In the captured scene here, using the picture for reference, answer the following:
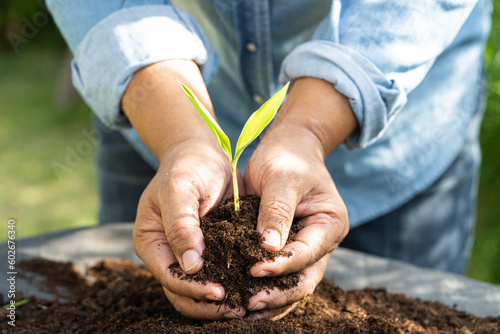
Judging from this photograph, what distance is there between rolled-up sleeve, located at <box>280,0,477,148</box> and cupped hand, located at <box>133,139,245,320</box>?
0.31m

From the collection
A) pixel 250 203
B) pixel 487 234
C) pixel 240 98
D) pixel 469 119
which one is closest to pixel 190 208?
pixel 250 203

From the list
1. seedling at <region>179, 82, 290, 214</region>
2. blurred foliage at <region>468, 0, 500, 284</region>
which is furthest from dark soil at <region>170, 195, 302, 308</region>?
blurred foliage at <region>468, 0, 500, 284</region>

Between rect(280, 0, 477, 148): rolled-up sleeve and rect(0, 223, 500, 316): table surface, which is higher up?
rect(280, 0, 477, 148): rolled-up sleeve

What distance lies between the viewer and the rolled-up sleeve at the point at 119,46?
1159 millimetres

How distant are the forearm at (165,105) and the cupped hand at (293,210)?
0.57 feet

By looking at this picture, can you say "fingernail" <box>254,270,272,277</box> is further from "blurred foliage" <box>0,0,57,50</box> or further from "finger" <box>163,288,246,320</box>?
"blurred foliage" <box>0,0,57,50</box>

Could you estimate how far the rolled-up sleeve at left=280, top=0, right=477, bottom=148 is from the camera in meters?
1.05

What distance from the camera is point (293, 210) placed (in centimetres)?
90

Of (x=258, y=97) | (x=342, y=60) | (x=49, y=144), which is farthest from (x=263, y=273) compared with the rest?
(x=49, y=144)

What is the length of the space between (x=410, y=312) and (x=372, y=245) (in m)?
0.54

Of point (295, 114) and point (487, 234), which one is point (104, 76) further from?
point (487, 234)

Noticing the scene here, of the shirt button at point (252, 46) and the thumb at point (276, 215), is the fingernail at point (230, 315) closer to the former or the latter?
the thumb at point (276, 215)

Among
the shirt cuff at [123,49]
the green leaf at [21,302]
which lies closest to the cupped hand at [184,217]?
the shirt cuff at [123,49]

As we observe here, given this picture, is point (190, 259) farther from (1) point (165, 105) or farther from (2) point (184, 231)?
(1) point (165, 105)
